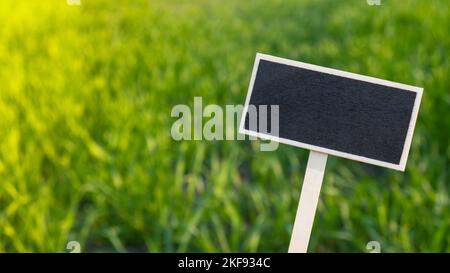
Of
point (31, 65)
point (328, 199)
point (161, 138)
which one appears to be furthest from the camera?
point (31, 65)

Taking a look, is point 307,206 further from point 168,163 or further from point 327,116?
point 168,163

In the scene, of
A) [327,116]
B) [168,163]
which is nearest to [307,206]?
[327,116]

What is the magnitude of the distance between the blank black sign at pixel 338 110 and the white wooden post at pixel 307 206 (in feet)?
0.08

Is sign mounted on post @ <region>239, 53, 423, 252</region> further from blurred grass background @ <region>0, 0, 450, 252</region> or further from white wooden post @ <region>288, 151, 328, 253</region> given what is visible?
blurred grass background @ <region>0, 0, 450, 252</region>

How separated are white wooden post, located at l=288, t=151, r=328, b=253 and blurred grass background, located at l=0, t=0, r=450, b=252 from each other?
2.48 feet

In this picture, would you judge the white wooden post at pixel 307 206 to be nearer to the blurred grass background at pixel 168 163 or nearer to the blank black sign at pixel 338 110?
the blank black sign at pixel 338 110

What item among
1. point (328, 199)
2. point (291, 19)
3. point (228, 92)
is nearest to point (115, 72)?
point (228, 92)

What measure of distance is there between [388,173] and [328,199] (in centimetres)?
41

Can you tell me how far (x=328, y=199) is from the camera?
1.44 metres

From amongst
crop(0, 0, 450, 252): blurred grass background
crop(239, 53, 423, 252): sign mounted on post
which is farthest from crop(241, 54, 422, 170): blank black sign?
crop(0, 0, 450, 252): blurred grass background

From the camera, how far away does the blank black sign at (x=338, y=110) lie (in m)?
0.49

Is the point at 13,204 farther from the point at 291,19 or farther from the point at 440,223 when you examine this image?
the point at 291,19

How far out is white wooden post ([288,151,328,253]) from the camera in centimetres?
→ 49
